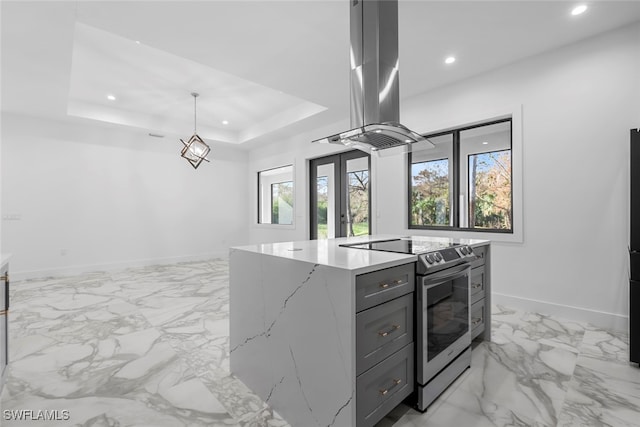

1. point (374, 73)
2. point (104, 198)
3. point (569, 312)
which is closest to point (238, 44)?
point (374, 73)

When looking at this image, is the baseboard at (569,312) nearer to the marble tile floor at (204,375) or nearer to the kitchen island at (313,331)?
the marble tile floor at (204,375)

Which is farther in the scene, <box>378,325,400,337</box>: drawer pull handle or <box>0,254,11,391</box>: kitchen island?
<box>0,254,11,391</box>: kitchen island

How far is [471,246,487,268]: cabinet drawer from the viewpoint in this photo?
95.4 inches

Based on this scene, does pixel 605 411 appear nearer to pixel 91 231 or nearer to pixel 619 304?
pixel 619 304

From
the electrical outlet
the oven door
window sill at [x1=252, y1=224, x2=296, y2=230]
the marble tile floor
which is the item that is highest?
the electrical outlet

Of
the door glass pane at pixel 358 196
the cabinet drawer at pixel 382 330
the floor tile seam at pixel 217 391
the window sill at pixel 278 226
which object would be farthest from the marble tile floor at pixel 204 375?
the window sill at pixel 278 226

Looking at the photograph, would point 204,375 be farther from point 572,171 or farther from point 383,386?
point 572,171

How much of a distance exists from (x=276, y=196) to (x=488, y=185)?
460 centimetres

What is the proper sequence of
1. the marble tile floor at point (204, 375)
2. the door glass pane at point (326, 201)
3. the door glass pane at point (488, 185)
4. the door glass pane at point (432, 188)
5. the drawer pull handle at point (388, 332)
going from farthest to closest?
the door glass pane at point (326, 201) < the door glass pane at point (432, 188) < the door glass pane at point (488, 185) < the marble tile floor at point (204, 375) < the drawer pull handle at point (388, 332)

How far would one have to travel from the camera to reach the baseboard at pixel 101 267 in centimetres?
497

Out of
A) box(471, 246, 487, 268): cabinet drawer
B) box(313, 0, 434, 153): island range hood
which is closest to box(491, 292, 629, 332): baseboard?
box(471, 246, 487, 268): cabinet drawer

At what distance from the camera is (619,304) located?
2756mm

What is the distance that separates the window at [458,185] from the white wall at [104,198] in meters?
4.77

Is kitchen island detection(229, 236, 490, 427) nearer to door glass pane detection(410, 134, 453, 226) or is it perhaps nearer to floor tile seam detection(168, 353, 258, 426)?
floor tile seam detection(168, 353, 258, 426)
